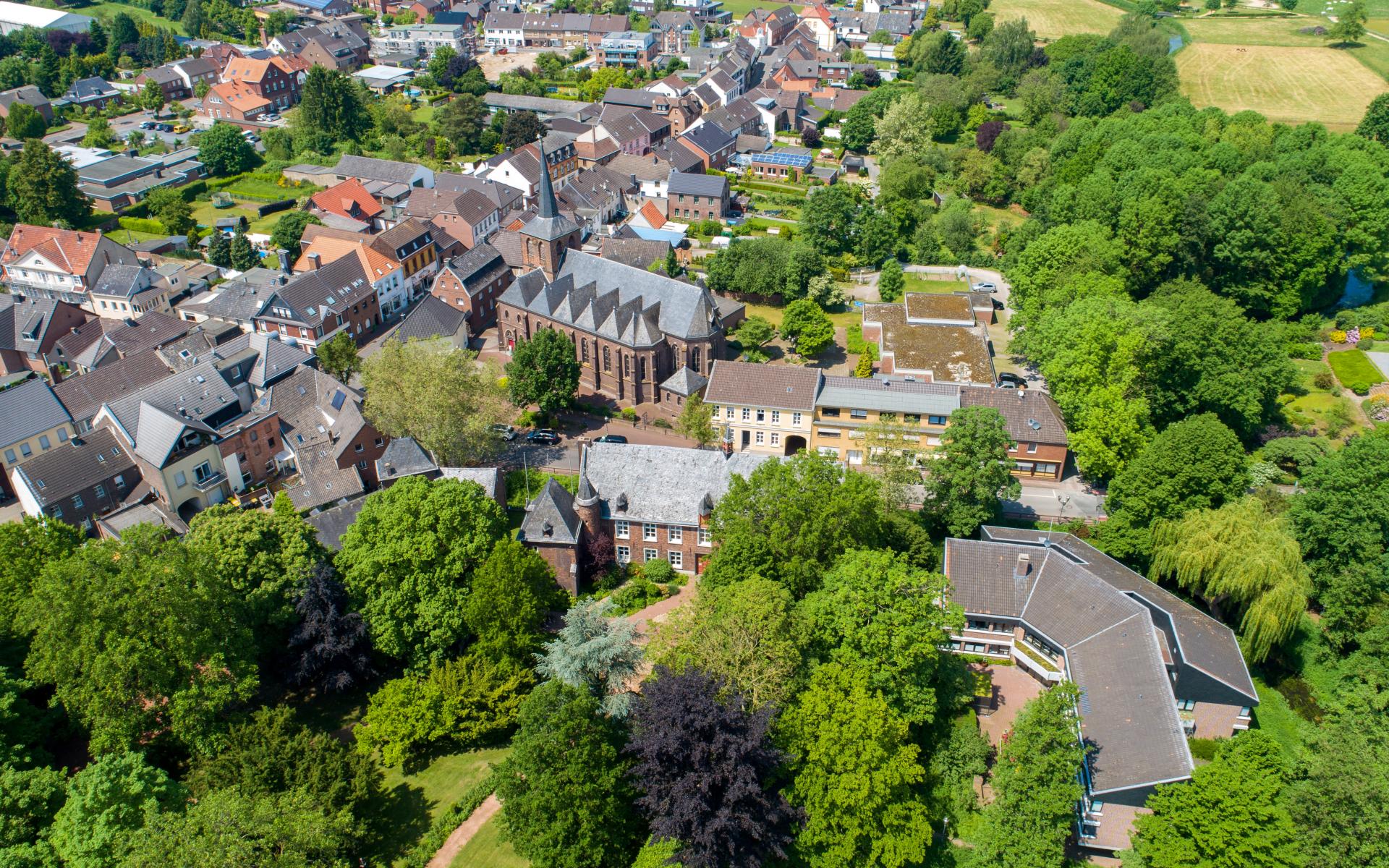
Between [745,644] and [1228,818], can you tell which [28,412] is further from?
[1228,818]

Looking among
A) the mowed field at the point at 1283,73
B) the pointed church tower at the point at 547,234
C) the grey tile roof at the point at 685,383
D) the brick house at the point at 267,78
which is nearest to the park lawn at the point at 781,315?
the grey tile roof at the point at 685,383

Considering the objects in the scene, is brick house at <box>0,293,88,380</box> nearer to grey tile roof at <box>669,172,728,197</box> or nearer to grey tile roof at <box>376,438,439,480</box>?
grey tile roof at <box>376,438,439,480</box>

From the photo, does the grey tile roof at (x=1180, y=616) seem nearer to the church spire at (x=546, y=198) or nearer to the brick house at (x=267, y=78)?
the church spire at (x=546, y=198)

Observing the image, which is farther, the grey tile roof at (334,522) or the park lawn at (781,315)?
the park lawn at (781,315)

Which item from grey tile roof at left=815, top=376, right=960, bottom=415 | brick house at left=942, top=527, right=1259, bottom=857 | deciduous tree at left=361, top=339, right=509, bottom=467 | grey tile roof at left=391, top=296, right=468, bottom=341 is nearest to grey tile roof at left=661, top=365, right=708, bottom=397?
grey tile roof at left=815, top=376, right=960, bottom=415

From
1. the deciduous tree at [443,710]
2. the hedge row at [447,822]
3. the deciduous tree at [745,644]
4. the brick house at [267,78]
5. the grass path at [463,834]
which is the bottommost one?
the grass path at [463,834]

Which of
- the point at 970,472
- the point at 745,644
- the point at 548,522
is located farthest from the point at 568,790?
the point at 970,472
